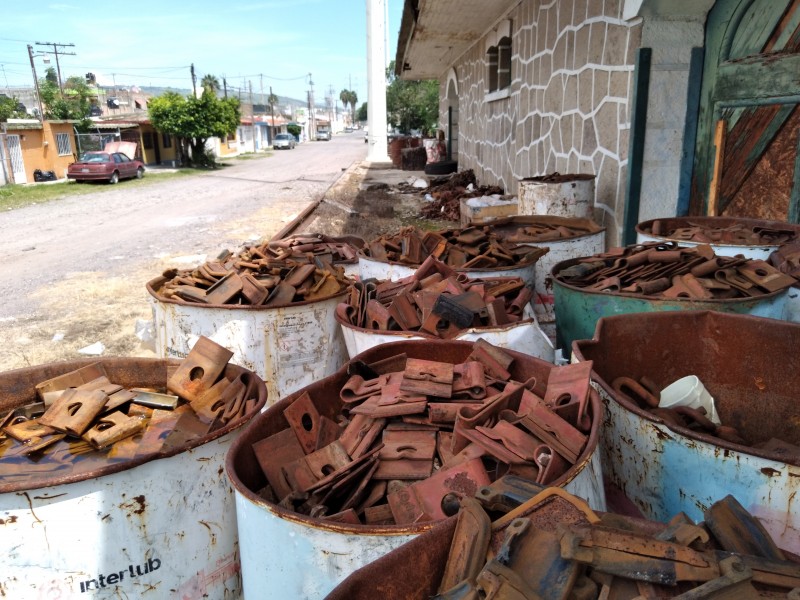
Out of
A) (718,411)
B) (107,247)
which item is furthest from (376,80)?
(718,411)

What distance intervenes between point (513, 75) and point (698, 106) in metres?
6.13

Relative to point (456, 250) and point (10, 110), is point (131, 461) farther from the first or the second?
point (10, 110)

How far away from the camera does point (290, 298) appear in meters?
3.96

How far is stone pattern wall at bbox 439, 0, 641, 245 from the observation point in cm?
622

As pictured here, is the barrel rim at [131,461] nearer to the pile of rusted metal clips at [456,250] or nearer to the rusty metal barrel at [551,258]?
the pile of rusted metal clips at [456,250]

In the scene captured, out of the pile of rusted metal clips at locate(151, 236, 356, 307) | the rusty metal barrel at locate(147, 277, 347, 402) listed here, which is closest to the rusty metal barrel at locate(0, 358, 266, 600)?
the rusty metal barrel at locate(147, 277, 347, 402)

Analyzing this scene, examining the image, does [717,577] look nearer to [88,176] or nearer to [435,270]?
[435,270]

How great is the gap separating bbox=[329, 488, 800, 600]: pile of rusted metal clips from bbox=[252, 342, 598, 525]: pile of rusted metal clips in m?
0.30

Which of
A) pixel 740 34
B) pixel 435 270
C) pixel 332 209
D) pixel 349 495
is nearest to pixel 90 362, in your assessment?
pixel 349 495

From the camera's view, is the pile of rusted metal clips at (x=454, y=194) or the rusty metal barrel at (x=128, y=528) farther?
the pile of rusted metal clips at (x=454, y=194)

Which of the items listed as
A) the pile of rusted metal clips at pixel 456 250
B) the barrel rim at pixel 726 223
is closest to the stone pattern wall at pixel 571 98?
the barrel rim at pixel 726 223

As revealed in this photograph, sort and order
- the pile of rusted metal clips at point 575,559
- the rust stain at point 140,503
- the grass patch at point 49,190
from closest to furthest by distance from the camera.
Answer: the pile of rusted metal clips at point 575,559
the rust stain at point 140,503
the grass patch at point 49,190

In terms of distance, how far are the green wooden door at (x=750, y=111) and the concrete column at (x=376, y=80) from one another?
95.3ft

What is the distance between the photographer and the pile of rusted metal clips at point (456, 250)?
452 cm
